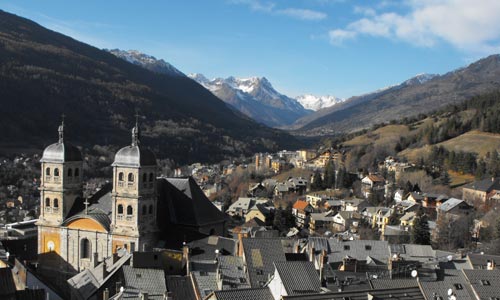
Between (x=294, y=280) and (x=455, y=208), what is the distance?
64.5m

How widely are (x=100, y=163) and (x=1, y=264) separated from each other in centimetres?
13129

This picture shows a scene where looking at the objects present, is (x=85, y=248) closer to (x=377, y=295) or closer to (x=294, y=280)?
(x=294, y=280)

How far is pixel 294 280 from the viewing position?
30.8 m

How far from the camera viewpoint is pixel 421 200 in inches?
3932

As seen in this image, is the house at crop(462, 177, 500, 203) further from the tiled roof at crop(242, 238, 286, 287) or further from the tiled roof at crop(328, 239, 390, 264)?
the tiled roof at crop(242, 238, 286, 287)

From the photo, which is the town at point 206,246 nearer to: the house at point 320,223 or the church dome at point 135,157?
the church dome at point 135,157

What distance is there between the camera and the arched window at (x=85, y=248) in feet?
177

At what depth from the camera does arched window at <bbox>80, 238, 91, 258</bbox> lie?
177ft

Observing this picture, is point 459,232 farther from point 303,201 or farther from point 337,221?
point 303,201

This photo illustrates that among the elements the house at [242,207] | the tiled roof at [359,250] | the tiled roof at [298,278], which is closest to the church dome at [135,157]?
the tiled roof at [359,250]

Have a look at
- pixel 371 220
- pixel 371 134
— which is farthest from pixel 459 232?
pixel 371 134

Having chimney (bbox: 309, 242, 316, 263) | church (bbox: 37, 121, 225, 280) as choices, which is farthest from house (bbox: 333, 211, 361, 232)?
chimney (bbox: 309, 242, 316, 263)

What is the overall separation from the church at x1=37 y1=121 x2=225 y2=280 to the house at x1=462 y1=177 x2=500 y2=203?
58261 millimetres

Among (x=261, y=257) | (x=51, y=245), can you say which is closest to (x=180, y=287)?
(x=261, y=257)
